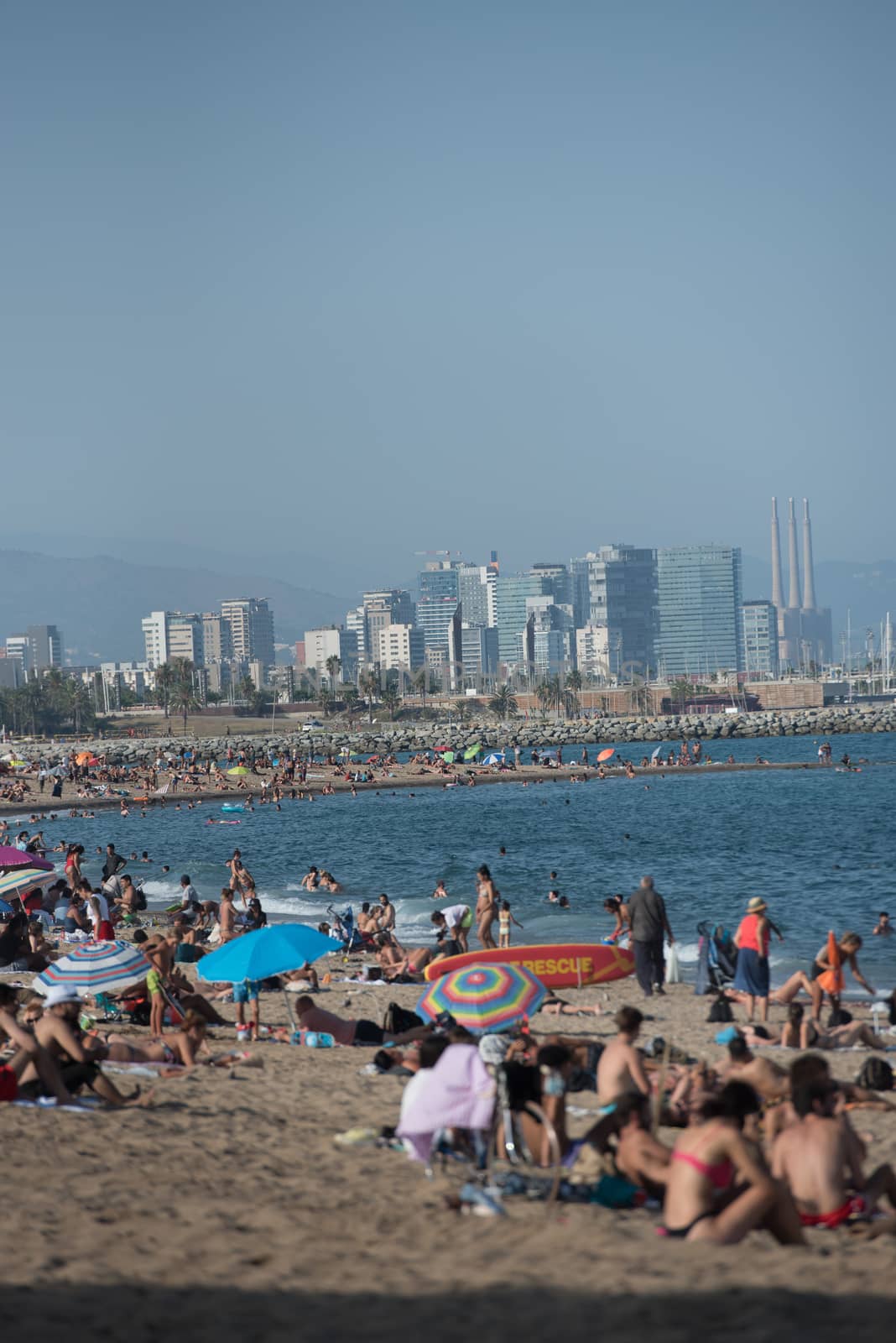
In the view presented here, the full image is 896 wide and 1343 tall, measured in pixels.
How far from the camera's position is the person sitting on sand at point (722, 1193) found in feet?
21.9

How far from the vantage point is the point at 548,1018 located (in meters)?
15.5


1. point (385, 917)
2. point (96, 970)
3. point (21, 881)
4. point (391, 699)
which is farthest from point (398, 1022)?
point (391, 699)

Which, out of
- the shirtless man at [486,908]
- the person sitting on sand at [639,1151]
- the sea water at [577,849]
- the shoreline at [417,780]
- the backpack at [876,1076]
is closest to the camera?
the person sitting on sand at [639,1151]

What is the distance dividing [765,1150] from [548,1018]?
7145 millimetres

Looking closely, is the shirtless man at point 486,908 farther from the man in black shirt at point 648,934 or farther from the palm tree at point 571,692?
the palm tree at point 571,692

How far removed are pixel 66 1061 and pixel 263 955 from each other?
12.0 ft

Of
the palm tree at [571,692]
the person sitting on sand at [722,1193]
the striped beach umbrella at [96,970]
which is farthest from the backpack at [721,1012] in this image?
the palm tree at [571,692]

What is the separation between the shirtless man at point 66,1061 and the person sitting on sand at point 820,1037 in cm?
641

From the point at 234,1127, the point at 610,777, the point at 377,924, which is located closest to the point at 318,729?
the point at 610,777

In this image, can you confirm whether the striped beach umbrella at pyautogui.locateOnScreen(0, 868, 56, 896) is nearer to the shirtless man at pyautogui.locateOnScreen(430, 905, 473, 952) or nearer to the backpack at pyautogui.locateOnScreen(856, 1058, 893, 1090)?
the shirtless man at pyautogui.locateOnScreen(430, 905, 473, 952)

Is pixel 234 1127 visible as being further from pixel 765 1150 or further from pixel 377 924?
pixel 377 924

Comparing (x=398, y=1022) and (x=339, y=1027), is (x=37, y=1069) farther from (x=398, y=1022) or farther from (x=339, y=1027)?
(x=398, y=1022)

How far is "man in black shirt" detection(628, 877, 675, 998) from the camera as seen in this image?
52.6ft

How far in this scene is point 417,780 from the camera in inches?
3142
